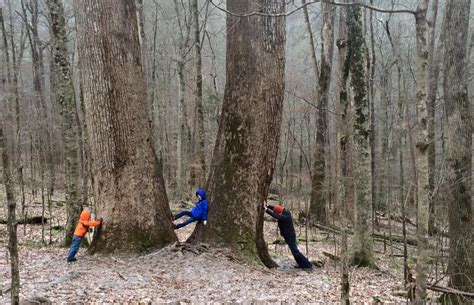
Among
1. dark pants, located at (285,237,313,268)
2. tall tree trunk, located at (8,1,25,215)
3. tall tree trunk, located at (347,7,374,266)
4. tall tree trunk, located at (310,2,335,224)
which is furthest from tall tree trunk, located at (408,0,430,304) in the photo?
tall tree trunk, located at (310,2,335,224)

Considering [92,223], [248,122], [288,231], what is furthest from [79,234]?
[288,231]

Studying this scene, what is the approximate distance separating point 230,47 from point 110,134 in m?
2.75

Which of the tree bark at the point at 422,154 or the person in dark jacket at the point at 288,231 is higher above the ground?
the tree bark at the point at 422,154

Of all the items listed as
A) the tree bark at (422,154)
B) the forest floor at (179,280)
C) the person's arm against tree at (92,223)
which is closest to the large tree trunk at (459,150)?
the forest floor at (179,280)

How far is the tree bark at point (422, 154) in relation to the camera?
416cm

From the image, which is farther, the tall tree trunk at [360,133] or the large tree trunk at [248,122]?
the tall tree trunk at [360,133]

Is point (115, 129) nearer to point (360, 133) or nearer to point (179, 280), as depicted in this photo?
point (179, 280)

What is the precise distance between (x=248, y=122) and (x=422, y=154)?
3.66m

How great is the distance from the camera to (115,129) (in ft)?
22.4

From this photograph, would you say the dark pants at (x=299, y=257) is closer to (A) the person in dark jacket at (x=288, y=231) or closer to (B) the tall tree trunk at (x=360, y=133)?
(A) the person in dark jacket at (x=288, y=231)

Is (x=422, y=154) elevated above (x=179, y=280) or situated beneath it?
elevated above

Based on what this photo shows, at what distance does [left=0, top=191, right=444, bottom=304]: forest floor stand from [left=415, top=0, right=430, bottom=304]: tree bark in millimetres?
1806

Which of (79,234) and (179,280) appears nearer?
(179,280)

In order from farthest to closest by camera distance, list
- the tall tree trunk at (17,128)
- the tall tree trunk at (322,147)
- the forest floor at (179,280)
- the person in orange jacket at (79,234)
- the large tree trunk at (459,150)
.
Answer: the tall tree trunk at (322,147), the tall tree trunk at (17,128), the person in orange jacket at (79,234), the large tree trunk at (459,150), the forest floor at (179,280)
